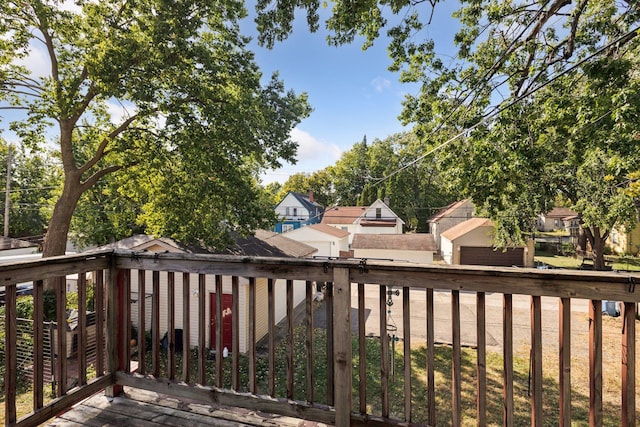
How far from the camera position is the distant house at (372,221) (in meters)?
26.0

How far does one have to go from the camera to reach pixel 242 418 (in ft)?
6.45

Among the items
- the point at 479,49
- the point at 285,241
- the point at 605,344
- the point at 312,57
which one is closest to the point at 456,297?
the point at 479,49

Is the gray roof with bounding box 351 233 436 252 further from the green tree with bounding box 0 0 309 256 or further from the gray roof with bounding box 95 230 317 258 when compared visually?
the green tree with bounding box 0 0 309 256

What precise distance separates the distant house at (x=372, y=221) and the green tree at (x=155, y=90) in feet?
58.6

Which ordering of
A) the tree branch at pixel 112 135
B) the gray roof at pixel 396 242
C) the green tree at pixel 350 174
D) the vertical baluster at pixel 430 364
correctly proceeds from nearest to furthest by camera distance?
the vertical baluster at pixel 430 364
the tree branch at pixel 112 135
the gray roof at pixel 396 242
the green tree at pixel 350 174

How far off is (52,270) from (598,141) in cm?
702

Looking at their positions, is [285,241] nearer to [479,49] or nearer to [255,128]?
[255,128]

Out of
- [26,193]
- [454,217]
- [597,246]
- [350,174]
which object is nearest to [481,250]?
[597,246]

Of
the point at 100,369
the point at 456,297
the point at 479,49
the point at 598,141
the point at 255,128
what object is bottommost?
the point at 100,369

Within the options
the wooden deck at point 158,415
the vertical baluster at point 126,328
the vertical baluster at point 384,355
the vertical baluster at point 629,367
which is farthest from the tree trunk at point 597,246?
the vertical baluster at point 126,328

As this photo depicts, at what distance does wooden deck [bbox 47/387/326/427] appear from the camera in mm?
1916

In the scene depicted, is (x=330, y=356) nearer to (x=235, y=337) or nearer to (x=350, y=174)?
(x=235, y=337)

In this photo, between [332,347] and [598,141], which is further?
[598,141]

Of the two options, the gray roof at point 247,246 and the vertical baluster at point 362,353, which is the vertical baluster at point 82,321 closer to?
the vertical baluster at point 362,353
